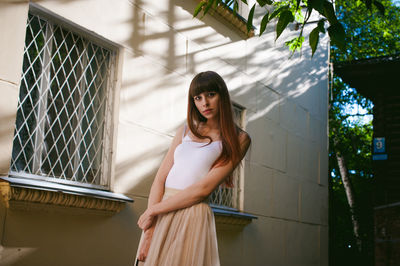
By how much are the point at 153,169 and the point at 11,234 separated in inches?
76.2

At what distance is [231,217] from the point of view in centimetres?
664

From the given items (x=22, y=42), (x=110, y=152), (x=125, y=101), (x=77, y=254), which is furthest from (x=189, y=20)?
(x=77, y=254)

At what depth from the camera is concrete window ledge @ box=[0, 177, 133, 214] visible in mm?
3676

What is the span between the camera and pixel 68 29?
15.3 ft

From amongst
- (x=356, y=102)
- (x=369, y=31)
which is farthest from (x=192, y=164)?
(x=356, y=102)

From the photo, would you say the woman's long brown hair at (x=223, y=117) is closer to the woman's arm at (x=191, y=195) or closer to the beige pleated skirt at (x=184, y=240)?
the woman's arm at (x=191, y=195)

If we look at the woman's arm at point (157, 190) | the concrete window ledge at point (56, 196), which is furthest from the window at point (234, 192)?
the woman's arm at point (157, 190)

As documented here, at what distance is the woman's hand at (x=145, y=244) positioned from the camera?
2.64m

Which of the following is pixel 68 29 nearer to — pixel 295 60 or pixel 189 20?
pixel 189 20

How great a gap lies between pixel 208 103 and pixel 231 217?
4.10 m

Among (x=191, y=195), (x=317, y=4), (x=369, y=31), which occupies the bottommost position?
(x=191, y=195)

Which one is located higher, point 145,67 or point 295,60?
point 295,60

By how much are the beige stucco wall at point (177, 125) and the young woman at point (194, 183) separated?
1589 millimetres

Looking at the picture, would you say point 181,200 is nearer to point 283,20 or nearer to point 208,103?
point 208,103
